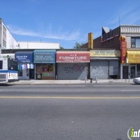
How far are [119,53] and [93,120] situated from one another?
2257 cm

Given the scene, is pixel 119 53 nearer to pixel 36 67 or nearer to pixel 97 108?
pixel 36 67

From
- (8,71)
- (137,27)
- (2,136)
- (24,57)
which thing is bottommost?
(2,136)

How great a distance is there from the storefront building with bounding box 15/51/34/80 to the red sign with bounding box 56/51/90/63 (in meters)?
3.79

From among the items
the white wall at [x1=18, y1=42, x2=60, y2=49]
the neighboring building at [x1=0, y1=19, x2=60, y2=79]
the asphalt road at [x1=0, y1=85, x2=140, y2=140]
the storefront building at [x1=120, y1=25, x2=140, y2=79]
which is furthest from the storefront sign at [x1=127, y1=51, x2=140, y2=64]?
the white wall at [x1=18, y1=42, x2=60, y2=49]

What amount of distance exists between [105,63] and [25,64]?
11054 millimetres

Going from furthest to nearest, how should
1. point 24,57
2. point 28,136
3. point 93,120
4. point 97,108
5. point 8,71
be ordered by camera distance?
point 24,57
point 8,71
point 97,108
point 93,120
point 28,136

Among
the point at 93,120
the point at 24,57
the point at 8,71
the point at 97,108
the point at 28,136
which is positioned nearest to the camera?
the point at 28,136

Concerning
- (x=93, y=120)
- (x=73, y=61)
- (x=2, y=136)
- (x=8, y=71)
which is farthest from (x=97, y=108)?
(x=73, y=61)

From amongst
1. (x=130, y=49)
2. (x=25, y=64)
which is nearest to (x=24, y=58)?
(x=25, y=64)

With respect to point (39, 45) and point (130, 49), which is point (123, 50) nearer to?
point (130, 49)

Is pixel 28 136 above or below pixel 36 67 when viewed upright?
below

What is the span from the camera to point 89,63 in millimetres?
27734

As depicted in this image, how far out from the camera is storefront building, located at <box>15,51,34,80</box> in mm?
26484

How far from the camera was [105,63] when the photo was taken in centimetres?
2773
